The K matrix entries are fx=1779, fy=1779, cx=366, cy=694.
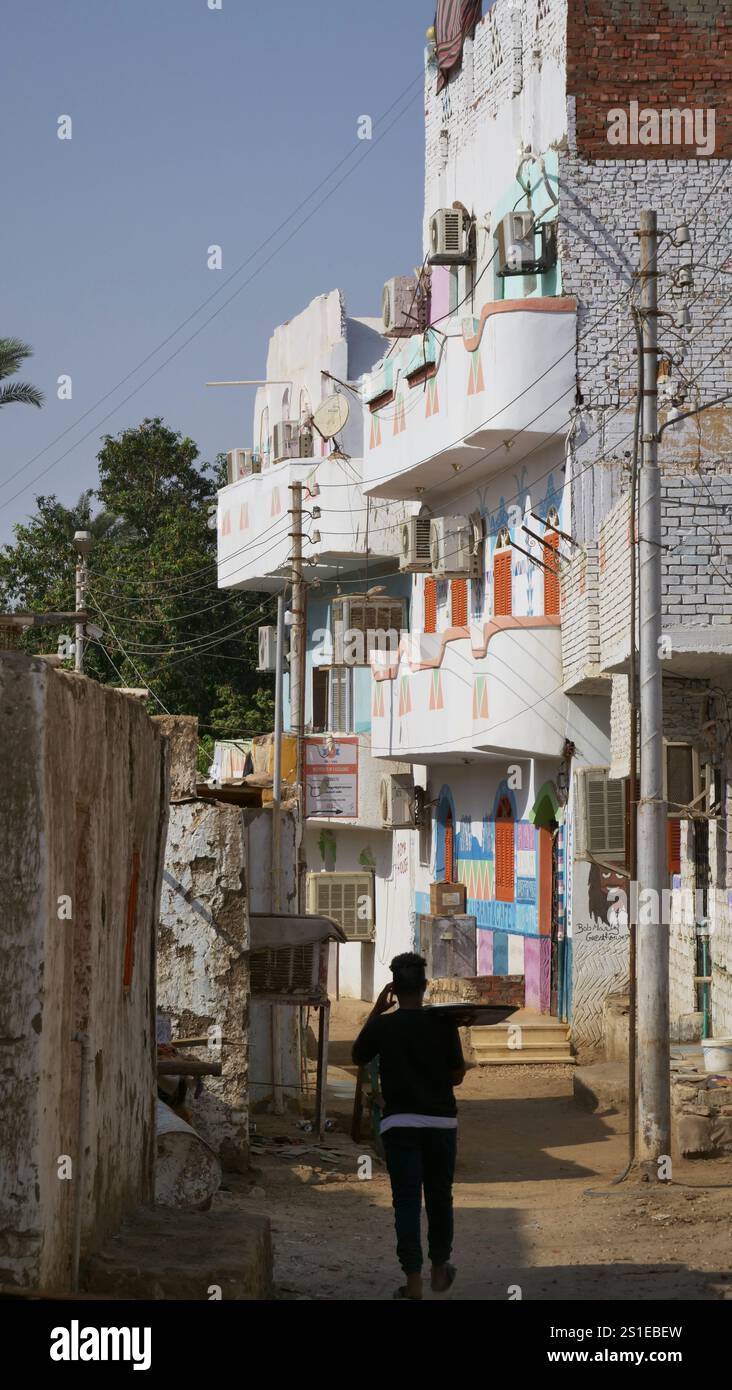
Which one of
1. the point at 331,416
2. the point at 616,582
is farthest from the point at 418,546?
the point at 616,582

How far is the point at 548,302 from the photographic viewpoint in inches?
901

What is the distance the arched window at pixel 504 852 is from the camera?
25500 mm

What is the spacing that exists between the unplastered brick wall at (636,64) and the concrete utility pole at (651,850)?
36.2ft

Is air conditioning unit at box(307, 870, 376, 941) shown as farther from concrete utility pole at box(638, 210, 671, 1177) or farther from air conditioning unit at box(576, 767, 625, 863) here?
concrete utility pole at box(638, 210, 671, 1177)

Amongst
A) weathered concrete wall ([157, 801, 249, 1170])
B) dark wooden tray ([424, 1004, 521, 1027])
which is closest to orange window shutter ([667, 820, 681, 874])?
weathered concrete wall ([157, 801, 249, 1170])

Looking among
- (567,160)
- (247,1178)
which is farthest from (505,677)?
(247,1178)

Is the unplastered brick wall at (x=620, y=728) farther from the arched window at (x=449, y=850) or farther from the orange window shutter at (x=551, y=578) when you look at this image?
the arched window at (x=449, y=850)

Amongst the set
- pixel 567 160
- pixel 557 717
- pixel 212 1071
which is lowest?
pixel 212 1071

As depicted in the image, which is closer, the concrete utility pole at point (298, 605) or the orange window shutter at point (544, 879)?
the orange window shutter at point (544, 879)

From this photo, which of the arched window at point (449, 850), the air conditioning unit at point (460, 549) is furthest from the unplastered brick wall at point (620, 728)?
the arched window at point (449, 850)

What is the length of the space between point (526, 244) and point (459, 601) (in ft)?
20.9

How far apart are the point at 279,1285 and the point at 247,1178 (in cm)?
407
